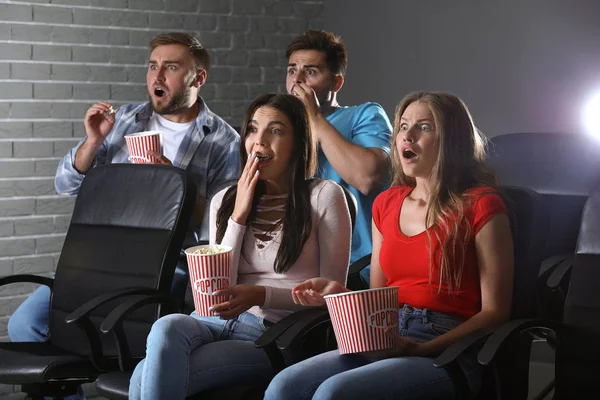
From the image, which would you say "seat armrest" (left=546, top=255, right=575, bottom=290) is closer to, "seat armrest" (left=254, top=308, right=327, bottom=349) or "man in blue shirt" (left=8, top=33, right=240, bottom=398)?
"seat armrest" (left=254, top=308, right=327, bottom=349)

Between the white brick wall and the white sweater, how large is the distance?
1.78 m

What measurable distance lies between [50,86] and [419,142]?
2215mm

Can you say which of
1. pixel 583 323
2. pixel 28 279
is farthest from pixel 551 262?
pixel 28 279

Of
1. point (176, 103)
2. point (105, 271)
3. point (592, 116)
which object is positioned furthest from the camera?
point (592, 116)

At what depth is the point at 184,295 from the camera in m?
2.99

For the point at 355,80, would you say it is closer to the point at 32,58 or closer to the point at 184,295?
the point at 32,58

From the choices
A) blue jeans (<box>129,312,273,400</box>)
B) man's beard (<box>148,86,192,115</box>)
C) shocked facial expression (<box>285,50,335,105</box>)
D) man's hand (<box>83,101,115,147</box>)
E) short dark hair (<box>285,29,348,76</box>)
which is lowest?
blue jeans (<box>129,312,273,400</box>)

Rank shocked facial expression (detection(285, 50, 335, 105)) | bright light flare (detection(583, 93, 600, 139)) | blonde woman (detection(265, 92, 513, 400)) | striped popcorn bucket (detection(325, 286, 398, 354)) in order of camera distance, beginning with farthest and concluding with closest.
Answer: bright light flare (detection(583, 93, 600, 139))
shocked facial expression (detection(285, 50, 335, 105))
blonde woman (detection(265, 92, 513, 400))
striped popcorn bucket (detection(325, 286, 398, 354))

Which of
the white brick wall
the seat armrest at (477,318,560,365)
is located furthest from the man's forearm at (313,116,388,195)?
Result: the white brick wall

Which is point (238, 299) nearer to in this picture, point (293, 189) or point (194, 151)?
point (293, 189)

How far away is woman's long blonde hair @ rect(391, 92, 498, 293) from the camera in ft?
7.06

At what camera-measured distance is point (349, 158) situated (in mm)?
2902

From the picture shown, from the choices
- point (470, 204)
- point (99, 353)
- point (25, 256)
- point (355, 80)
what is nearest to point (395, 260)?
point (470, 204)

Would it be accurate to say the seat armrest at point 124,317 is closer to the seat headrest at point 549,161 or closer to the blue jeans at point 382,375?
the blue jeans at point 382,375
